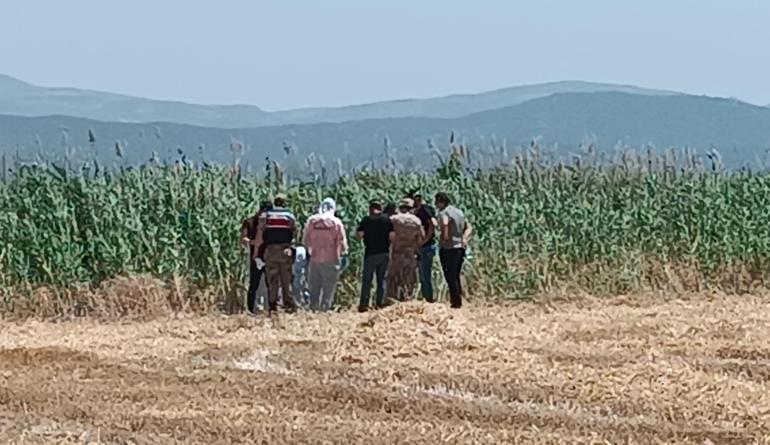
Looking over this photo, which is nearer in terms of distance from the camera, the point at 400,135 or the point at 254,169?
the point at 254,169

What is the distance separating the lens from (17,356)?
15.5 metres

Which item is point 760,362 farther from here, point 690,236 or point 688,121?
point 688,121

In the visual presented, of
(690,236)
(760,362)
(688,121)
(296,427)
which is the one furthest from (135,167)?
(688,121)

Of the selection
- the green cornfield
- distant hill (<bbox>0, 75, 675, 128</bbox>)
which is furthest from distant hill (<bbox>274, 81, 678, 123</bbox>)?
the green cornfield

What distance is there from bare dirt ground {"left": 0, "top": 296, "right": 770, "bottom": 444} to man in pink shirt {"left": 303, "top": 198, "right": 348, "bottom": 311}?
2.70ft

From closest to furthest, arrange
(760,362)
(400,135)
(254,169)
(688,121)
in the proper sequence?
(760,362)
(254,169)
(400,135)
(688,121)

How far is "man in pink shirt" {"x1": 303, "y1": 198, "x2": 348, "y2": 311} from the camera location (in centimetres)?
2009

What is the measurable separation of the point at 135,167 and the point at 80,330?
538 cm

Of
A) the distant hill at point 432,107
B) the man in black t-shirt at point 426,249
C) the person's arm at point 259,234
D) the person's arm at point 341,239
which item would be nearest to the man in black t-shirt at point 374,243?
the person's arm at point 341,239

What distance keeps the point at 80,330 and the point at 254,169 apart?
787cm

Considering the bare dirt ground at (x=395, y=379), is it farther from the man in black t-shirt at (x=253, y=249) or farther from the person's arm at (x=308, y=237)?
the person's arm at (x=308, y=237)

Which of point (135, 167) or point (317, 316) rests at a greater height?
point (135, 167)

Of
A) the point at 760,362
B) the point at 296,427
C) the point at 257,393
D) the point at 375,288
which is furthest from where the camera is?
the point at 375,288

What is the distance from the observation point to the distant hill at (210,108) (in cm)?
13925
